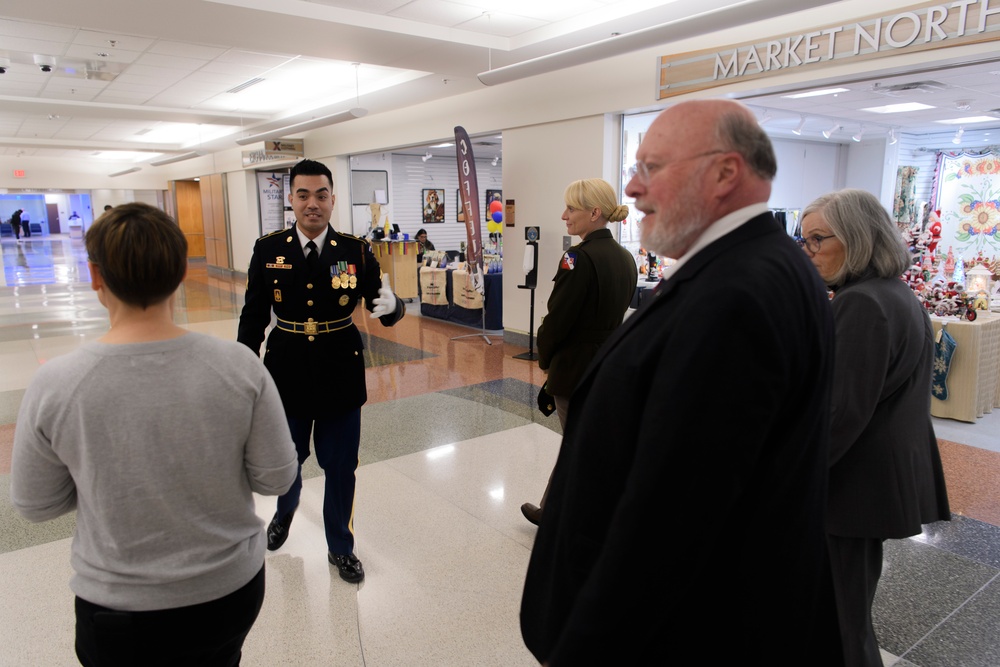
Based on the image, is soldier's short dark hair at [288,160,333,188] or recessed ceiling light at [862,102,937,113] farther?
recessed ceiling light at [862,102,937,113]

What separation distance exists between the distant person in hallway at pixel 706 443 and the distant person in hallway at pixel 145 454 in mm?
692

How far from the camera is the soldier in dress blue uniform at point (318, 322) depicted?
2637mm

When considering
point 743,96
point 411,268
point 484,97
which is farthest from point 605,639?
point 411,268

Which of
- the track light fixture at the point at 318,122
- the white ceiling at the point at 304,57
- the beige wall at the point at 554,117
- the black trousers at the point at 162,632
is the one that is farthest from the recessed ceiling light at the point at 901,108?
the black trousers at the point at 162,632

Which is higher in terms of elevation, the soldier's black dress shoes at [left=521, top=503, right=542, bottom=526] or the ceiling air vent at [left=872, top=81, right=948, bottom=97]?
the ceiling air vent at [left=872, top=81, right=948, bottom=97]

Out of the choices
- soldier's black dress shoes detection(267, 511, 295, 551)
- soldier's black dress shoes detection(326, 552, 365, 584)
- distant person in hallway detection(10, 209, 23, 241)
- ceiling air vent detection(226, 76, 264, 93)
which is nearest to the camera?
soldier's black dress shoes detection(326, 552, 365, 584)

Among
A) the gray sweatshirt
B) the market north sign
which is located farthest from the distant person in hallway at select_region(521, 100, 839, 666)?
the market north sign

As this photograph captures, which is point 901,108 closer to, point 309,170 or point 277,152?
point 309,170

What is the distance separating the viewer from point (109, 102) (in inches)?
417

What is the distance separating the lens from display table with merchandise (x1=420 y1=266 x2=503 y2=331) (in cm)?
868

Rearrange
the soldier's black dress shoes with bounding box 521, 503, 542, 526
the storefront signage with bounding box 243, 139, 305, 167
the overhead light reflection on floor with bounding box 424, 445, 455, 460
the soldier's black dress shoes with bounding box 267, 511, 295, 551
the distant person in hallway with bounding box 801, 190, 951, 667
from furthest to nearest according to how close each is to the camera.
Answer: the storefront signage with bounding box 243, 139, 305, 167, the overhead light reflection on floor with bounding box 424, 445, 455, 460, the soldier's black dress shoes with bounding box 521, 503, 542, 526, the soldier's black dress shoes with bounding box 267, 511, 295, 551, the distant person in hallway with bounding box 801, 190, 951, 667

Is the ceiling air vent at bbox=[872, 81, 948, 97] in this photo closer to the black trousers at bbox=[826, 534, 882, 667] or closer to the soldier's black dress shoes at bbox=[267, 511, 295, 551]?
the black trousers at bbox=[826, 534, 882, 667]

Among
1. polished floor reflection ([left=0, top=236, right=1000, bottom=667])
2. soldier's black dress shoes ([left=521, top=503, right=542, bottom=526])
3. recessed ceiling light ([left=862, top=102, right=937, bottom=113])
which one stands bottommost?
polished floor reflection ([left=0, top=236, right=1000, bottom=667])

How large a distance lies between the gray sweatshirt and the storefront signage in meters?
11.5
